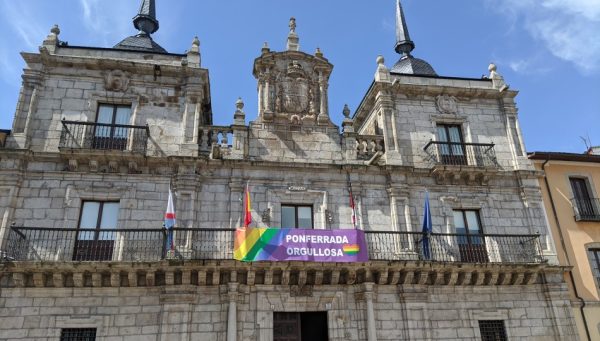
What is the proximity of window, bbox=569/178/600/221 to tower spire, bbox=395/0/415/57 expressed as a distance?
27.6ft

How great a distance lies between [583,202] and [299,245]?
1001cm

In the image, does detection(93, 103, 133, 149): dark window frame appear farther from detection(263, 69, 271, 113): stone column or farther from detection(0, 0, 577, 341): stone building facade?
detection(263, 69, 271, 113): stone column

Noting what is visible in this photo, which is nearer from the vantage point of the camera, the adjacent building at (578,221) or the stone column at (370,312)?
the stone column at (370,312)

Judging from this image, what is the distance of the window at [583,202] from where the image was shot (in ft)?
52.3

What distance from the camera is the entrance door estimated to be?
515 inches

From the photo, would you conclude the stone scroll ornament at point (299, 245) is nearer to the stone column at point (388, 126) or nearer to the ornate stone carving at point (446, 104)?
the stone column at point (388, 126)

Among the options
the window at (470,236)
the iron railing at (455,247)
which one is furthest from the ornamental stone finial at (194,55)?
the window at (470,236)

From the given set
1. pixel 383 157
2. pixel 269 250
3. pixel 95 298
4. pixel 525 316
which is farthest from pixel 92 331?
pixel 525 316

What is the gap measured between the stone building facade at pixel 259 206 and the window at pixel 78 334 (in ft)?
0.18

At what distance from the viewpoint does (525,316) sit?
14.2 metres

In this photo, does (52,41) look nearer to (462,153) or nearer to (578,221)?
(462,153)

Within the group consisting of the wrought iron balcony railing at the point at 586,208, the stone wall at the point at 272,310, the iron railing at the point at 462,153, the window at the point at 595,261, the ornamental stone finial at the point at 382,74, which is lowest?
the stone wall at the point at 272,310

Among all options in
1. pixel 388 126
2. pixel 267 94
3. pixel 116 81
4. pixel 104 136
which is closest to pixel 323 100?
pixel 267 94

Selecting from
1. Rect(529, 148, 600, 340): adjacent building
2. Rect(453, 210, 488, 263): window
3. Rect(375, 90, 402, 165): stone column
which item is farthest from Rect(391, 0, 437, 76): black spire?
Rect(453, 210, 488, 263): window
